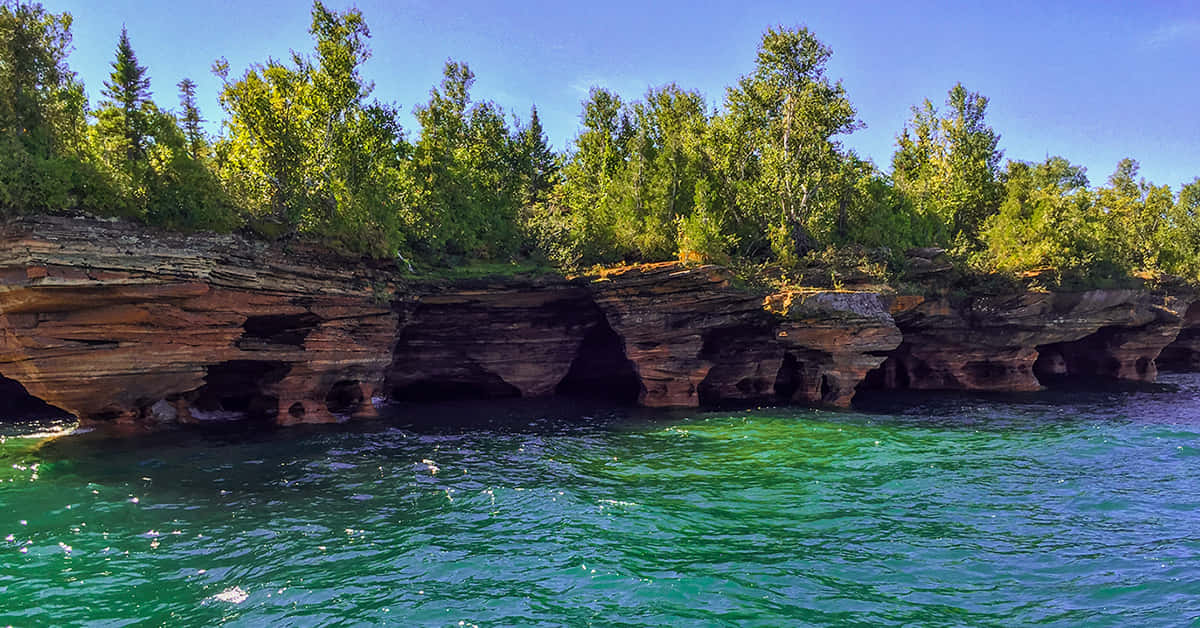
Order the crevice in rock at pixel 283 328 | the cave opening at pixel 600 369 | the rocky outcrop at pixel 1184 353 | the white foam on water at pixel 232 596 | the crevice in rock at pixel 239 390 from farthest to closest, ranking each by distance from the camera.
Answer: the rocky outcrop at pixel 1184 353
the cave opening at pixel 600 369
the crevice in rock at pixel 239 390
the crevice in rock at pixel 283 328
the white foam on water at pixel 232 596

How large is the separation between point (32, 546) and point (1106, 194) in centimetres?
5971

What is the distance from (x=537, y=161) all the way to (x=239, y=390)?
38453mm

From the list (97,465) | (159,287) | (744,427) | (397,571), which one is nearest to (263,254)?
(159,287)

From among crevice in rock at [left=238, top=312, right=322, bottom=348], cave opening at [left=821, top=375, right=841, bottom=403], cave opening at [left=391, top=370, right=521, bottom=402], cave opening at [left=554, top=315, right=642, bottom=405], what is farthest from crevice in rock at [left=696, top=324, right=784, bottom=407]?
crevice in rock at [left=238, top=312, right=322, bottom=348]

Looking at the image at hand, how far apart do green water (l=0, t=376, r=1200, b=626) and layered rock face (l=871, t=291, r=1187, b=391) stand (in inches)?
514

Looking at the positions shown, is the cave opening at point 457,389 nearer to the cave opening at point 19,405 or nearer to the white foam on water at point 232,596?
the cave opening at point 19,405

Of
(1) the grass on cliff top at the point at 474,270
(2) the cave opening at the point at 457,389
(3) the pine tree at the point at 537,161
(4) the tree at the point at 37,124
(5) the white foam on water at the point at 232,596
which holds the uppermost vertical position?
(3) the pine tree at the point at 537,161

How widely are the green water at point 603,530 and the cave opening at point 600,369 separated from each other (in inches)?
609

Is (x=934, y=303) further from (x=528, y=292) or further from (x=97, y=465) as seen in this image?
(x=97, y=465)

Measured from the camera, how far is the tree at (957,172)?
1734 inches

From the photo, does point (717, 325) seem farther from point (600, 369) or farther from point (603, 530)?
point (603, 530)

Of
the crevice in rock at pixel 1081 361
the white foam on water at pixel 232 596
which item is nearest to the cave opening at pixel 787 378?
the crevice in rock at pixel 1081 361

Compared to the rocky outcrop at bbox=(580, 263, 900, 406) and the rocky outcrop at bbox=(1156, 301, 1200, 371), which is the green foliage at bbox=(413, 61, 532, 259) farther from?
the rocky outcrop at bbox=(1156, 301, 1200, 371)

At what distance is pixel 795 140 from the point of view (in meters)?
35.9
